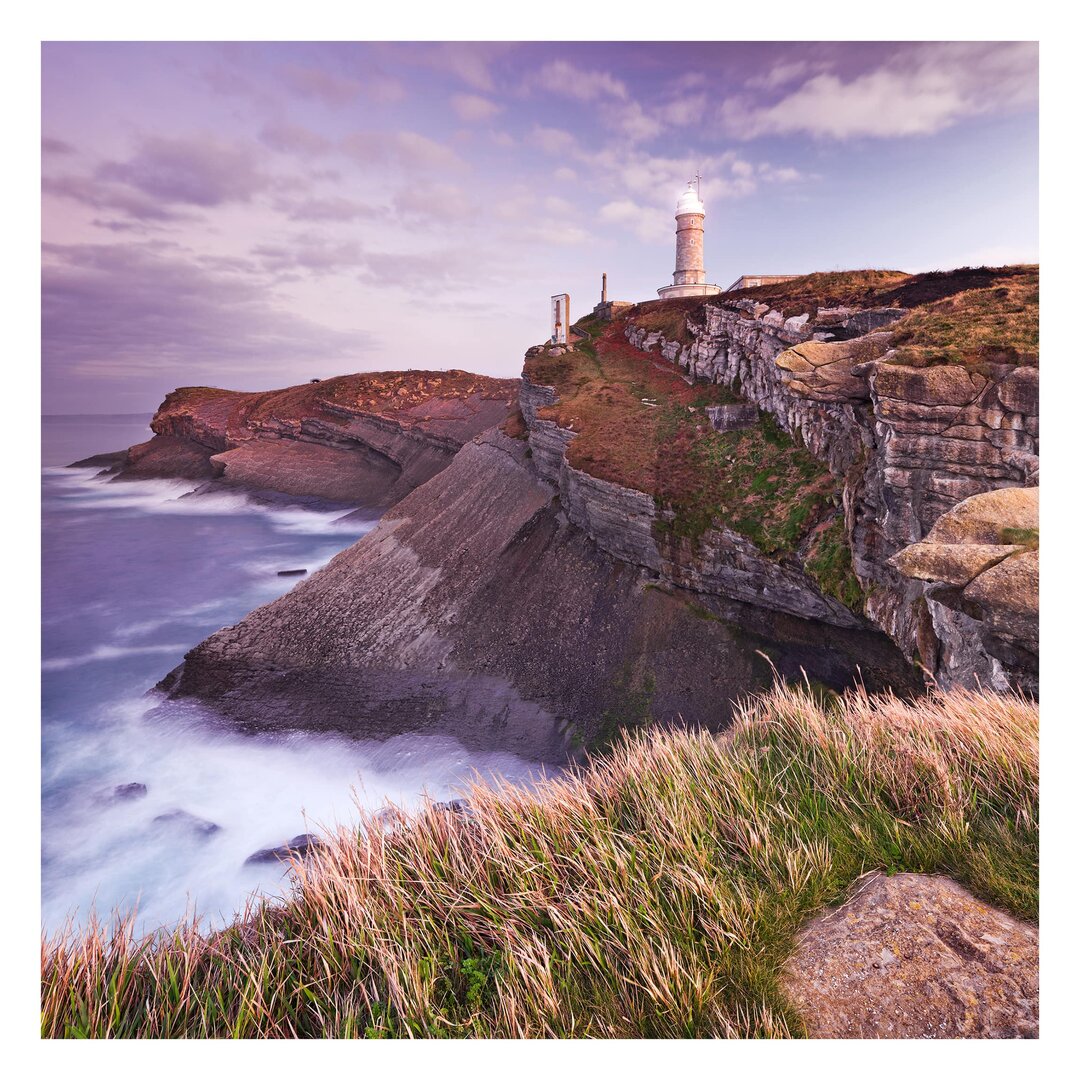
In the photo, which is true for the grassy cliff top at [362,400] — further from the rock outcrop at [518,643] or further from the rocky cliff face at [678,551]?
the rocky cliff face at [678,551]

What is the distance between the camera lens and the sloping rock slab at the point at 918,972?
9.65 feet

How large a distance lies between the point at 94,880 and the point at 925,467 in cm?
2065

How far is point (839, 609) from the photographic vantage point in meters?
15.9

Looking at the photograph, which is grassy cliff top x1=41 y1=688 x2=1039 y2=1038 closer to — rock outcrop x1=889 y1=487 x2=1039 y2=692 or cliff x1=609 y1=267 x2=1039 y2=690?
Answer: rock outcrop x1=889 y1=487 x2=1039 y2=692

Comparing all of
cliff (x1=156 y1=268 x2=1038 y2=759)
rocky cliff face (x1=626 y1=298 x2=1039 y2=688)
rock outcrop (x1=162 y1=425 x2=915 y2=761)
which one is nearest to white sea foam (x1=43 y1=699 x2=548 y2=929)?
rock outcrop (x1=162 y1=425 x2=915 y2=761)

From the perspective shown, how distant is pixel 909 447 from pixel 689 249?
43.9 metres

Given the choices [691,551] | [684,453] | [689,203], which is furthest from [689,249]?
[691,551]

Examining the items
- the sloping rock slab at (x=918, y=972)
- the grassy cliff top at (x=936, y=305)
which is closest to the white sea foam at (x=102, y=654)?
the sloping rock slab at (x=918, y=972)

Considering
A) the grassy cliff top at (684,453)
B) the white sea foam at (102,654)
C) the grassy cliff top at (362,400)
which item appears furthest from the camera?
the grassy cliff top at (362,400)

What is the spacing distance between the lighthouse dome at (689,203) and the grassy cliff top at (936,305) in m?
15.3

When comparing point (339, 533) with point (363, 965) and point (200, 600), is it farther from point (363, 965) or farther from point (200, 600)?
point (363, 965)

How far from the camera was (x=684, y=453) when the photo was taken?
74.5 feet

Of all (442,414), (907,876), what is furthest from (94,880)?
(442,414)

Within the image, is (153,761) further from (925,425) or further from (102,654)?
(925,425)
